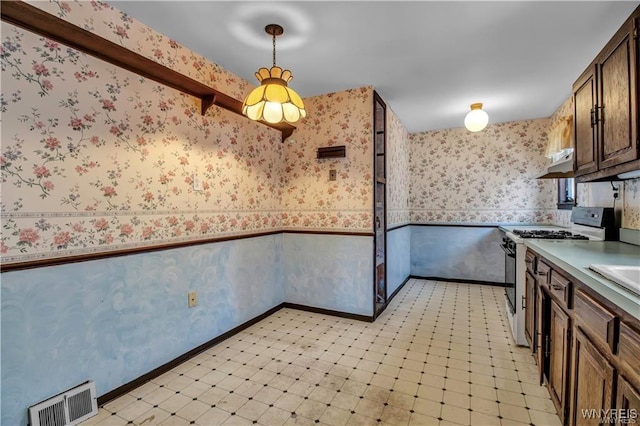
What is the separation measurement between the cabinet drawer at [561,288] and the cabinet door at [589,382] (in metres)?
0.18

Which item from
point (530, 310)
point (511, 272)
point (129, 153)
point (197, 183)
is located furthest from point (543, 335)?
point (129, 153)

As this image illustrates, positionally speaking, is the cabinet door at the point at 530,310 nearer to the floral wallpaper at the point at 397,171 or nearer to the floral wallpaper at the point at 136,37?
the floral wallpaper at the point at 397,171

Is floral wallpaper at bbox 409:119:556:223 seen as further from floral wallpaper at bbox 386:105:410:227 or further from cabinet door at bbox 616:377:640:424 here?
cabinet door at bbox 616:377:640:424

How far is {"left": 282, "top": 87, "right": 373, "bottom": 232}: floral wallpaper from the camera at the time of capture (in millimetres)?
3176

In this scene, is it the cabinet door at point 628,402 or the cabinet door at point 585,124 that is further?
the cabinet door at point 585,124

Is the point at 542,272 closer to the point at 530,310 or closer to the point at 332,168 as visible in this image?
the point at 530,310

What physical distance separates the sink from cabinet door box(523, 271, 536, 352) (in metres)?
0.94

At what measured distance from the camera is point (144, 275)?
2.05 m

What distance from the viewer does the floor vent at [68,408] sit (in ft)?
5.05

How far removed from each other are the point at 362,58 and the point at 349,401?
256cm

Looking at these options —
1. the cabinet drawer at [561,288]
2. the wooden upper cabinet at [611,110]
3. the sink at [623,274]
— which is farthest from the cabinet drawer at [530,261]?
the sink at [623,274]

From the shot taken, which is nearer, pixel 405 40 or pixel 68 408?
pixel 68 408

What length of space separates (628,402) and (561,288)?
2.32 ft

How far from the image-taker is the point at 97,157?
1.82m
